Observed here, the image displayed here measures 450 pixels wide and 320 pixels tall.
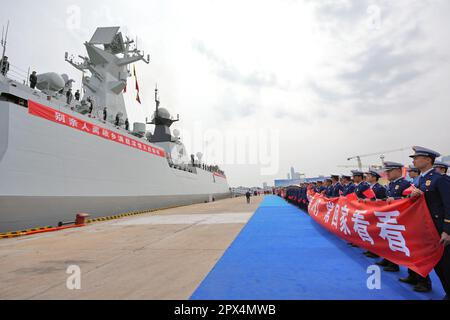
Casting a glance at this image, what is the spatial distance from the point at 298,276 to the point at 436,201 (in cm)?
205

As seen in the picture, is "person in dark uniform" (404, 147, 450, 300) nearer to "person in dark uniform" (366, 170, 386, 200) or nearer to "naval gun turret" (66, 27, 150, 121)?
"person in dark uniform" (366, 170, 386, 200)

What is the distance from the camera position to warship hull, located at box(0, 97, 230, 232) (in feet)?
26.7

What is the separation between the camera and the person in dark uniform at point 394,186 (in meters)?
4.01

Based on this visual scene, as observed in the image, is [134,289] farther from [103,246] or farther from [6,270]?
[103,246]

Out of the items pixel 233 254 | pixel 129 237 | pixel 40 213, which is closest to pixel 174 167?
pixel 40 213

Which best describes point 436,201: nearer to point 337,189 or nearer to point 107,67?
point 337,189

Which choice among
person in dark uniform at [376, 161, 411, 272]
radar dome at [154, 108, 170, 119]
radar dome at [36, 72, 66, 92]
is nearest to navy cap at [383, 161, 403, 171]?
person in dark uniform at [376, 161, 411, 272]

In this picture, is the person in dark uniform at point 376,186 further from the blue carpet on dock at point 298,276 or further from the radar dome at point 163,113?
the radar dome at point 163,113

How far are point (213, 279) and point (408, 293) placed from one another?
8.30 feet

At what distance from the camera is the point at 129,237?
753 centimetres

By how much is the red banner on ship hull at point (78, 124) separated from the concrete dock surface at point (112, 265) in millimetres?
4738

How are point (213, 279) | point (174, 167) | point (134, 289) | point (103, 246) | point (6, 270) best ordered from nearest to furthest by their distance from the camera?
point (134, 289) → point (213, 279) → point (6, 270) → point (103, 246) → point (174, 167)

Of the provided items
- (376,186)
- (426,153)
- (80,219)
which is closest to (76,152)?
(80,219)

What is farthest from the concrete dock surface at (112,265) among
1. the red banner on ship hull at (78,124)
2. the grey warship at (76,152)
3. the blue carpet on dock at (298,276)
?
the red banner on ship hull at (78,124)
